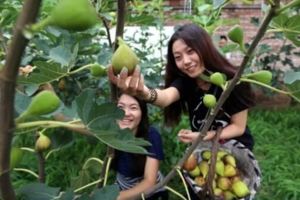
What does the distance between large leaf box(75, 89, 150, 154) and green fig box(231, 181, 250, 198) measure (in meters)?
0.80

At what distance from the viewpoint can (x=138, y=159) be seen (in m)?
1.81

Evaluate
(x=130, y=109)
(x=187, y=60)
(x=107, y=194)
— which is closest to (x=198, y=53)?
(x=187, y=60)

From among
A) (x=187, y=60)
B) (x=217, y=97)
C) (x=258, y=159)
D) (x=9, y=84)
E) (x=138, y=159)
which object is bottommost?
(x=258, y=159)

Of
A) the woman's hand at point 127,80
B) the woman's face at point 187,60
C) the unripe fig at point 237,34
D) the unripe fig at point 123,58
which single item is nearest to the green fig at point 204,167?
the woman's face at point 187,60

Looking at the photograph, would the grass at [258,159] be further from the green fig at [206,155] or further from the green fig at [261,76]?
the green fig at [261,76]

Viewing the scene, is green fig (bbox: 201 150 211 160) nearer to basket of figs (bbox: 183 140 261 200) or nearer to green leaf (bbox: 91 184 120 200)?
basket of figs (bbox: 183 140 261 200)

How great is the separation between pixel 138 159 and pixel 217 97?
38 centimetres

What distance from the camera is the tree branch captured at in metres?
0.40

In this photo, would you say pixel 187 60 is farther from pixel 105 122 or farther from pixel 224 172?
pixel 105 122

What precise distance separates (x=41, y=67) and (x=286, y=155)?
7.84 ft

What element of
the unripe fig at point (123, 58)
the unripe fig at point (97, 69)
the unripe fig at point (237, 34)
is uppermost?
the unripe fig at point (237, 34)

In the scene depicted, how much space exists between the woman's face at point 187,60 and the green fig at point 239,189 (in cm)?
32

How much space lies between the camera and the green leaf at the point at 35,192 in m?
0.71

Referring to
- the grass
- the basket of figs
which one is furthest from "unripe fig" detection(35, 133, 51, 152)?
the grass
